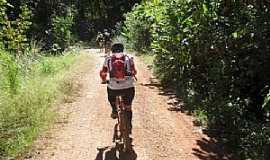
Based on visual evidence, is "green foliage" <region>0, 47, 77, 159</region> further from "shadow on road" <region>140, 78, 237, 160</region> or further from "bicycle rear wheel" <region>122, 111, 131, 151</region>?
"shadow on road" <region>140, 78, 237, 160</region>

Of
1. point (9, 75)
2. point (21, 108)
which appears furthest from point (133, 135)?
point (9, 75)

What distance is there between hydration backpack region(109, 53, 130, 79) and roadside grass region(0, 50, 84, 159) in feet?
7.77

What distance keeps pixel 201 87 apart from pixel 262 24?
4.07 metres

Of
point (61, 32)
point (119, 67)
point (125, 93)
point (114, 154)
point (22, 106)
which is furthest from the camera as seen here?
point (61, 32)

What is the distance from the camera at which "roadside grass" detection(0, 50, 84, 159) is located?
962cm

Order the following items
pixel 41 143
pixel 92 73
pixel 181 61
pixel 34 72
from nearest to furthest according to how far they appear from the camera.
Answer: pixel 41 143 → pixel 181 61 → pixel 34 72 → pixel 92 73

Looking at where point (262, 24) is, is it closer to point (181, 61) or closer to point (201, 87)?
point (201, 87)

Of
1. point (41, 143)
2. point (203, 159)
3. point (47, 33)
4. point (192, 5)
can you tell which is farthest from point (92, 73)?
point (47, 33)

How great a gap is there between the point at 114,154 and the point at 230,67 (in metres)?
4.07

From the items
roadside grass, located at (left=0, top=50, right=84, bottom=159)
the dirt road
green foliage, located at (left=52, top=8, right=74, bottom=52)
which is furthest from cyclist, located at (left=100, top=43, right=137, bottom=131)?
green foliage, located at (left=52, top=8, right=74, bottom=52)

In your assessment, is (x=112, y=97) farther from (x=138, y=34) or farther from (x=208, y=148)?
(x=138, y=34)

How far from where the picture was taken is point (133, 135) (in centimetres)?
1007

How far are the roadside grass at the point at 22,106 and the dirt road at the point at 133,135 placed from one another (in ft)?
0.94

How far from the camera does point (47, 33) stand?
39.1m
